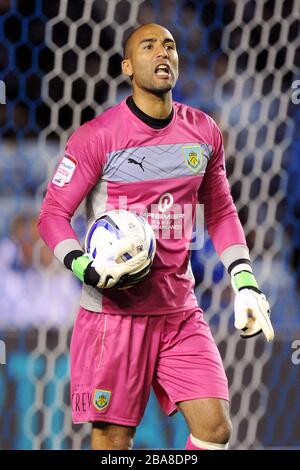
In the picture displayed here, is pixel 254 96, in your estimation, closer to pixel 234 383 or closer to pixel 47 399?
pixel 234 383

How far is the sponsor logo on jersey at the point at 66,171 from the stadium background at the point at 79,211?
89 centimetres

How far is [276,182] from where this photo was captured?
3.90m

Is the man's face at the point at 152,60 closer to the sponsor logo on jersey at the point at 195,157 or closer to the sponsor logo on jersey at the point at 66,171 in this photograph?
the sponsor logo on jersey at the point at 195,157

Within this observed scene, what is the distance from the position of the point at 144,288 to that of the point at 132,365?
7.5 inches

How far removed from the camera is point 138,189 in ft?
8.25

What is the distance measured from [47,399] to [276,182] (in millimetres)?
1228

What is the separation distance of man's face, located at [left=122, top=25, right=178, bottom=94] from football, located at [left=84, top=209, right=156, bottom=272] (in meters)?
0.34

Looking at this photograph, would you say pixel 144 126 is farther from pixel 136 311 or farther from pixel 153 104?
pixel 136 311

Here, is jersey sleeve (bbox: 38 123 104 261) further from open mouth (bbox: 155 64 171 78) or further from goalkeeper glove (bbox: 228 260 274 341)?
goalkeeper glove (bbox: 228 260 274 341)

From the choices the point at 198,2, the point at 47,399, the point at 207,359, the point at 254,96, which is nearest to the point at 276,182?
the point at 254,96

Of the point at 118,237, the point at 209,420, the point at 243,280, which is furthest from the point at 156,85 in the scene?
the point at 209,420
